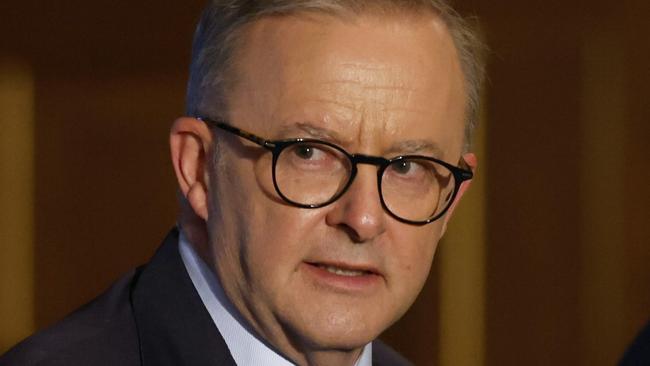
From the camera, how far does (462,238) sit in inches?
140

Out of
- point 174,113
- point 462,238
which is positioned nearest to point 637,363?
point 462,238

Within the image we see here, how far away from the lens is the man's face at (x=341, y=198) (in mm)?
1630

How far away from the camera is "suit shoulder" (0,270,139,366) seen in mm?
1670

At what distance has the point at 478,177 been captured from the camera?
3.56 meters

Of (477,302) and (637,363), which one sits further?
(477,302)

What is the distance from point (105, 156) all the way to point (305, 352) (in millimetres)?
2062

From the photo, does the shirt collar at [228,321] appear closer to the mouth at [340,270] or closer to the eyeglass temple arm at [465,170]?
the mouth at [340,270]

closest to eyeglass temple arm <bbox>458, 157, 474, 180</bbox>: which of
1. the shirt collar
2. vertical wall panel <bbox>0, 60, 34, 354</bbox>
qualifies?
the shirt collar

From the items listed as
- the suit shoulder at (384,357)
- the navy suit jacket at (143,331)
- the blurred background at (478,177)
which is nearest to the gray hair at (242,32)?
the navy suit jacket at (143,331)

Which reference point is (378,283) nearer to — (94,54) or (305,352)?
(305,352)

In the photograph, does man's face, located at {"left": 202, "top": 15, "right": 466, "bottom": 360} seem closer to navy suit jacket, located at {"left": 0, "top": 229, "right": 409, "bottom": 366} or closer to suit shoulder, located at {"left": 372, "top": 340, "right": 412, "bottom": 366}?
navy suit jacket, located at {"left": 0, "top": 229, "right": 409, "bottom": 366}

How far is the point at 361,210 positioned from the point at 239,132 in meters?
0.19

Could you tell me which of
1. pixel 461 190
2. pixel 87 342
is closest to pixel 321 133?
pixel 461 190

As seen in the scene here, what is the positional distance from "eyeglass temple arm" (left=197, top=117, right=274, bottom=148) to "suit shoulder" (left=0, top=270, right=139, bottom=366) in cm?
26
